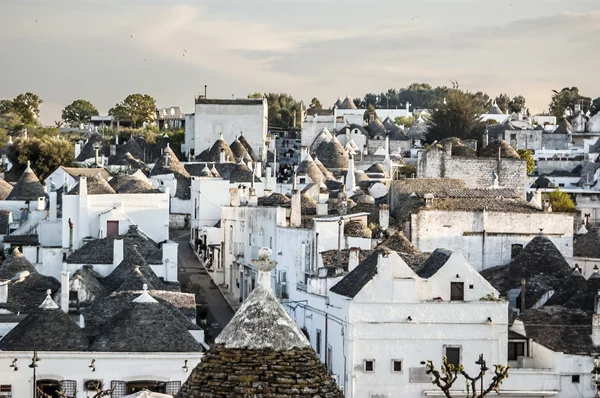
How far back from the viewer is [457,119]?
325 feet

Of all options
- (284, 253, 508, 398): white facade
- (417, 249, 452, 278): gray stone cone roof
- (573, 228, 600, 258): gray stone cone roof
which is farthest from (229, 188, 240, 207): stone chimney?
(284, 253, 508, 398): white facade

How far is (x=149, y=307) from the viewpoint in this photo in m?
41.0

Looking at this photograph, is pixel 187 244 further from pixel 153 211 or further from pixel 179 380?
pixel 179 380

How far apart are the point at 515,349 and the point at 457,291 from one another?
2903 millimetres

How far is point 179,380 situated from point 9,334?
16.4ft

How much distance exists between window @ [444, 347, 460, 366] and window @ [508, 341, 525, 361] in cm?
242

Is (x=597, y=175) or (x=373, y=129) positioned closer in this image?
(x=597, y=175)

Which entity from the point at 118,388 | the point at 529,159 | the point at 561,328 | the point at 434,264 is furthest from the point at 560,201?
the point at 118,388

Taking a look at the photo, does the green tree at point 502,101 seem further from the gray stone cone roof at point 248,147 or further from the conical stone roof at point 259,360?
the conical stone roof at point 259,360

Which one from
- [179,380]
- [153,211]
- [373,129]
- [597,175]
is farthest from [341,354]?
[373,129]

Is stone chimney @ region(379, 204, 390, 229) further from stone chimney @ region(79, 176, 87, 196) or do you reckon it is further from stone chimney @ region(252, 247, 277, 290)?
stone chimney @ region(252, 247, 277, 290)

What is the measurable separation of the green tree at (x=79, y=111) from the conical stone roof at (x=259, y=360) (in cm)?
12392

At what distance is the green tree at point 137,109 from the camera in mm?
117750

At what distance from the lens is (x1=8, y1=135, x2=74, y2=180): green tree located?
86.2 m
